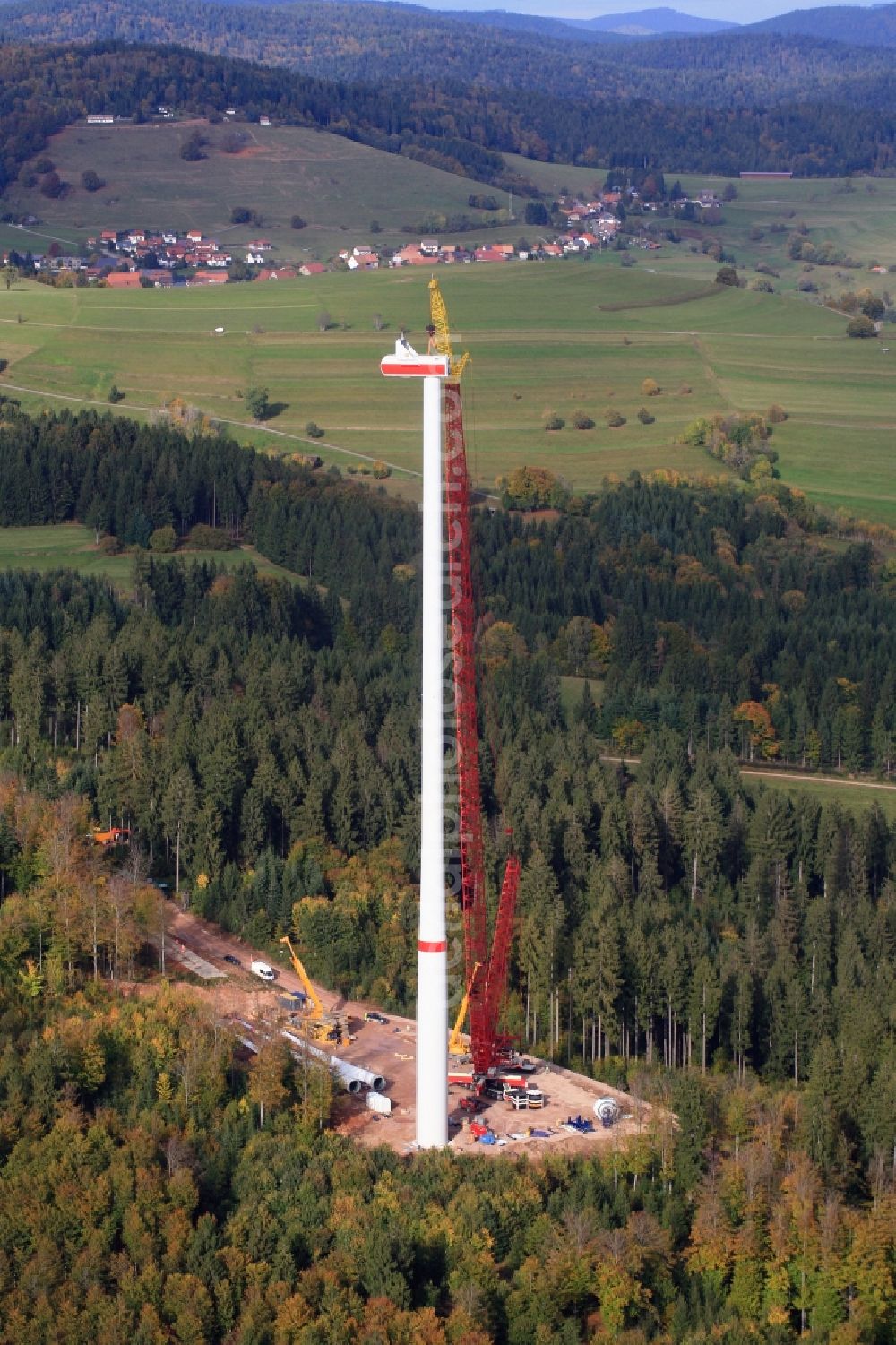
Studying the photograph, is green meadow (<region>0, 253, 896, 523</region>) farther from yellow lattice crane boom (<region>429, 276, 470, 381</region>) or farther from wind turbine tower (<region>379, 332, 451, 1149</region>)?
wind turbine tower (<region>379, 332, 451, 1149</region>)

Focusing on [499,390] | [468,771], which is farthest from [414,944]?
[499,390]

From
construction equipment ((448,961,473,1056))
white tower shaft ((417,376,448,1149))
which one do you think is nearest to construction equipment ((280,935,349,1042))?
construction equipment ((448,961,473,1056))

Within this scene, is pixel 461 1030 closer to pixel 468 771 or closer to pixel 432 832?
pixel 468 771

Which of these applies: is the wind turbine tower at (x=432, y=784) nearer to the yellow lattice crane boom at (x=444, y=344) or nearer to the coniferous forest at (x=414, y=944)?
the yellow lattice crane boom at (x=444, y=344)

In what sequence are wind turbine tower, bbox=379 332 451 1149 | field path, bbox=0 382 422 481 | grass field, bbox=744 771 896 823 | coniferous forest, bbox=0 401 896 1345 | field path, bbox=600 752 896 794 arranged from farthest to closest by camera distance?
field path, bbox=0 382 422 481
field path, bbox=600 752 896 794
grass field, bbox=744 771 896 823
wind turbine tower, bbox=379 332 451 1149
coniferous forest, bbox=0 401 896 1345

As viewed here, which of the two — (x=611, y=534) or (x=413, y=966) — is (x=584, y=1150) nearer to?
(x=413, y=966)

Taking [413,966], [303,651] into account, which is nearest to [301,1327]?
[413,966]

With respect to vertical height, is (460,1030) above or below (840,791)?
above
